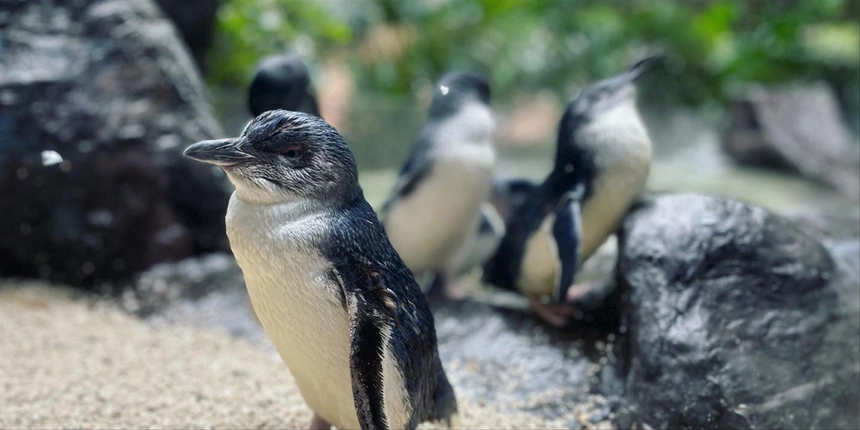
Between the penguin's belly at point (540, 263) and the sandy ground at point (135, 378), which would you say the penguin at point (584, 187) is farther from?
the sandy ground at point (135, 378)

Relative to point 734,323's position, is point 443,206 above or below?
above

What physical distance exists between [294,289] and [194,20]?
15.2 ft

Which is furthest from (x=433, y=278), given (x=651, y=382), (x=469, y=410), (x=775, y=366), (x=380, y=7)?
(x=380, y=7)

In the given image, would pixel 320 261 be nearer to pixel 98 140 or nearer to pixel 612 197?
pixel 612 197

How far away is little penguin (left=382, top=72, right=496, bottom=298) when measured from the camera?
3.27 m

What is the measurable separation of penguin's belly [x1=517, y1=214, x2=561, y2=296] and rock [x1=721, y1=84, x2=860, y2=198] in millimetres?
4703

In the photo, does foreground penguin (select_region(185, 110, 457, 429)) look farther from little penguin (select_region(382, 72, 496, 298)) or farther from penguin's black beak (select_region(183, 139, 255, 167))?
little penguin (select_region(382, 72, 496, 298))

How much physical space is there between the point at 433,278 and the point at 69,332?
170 centimetres

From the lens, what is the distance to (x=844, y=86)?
8.81 meters

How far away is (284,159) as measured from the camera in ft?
5.54

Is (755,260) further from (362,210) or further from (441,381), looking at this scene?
(362,210)

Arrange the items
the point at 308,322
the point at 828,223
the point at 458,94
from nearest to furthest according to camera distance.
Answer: the point at 308,322, the point at 458,94, the point at 828,223

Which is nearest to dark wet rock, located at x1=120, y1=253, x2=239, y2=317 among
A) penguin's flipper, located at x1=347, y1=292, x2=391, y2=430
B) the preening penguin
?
the preening penguin

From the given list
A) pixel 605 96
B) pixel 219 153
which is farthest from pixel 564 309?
pixel 219 153
